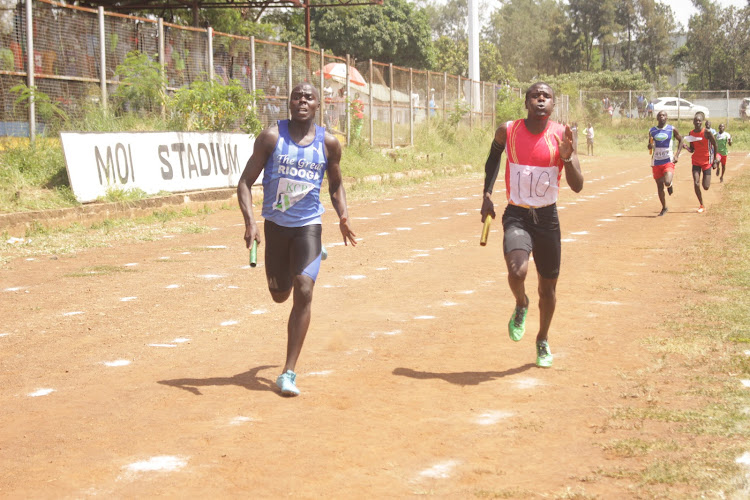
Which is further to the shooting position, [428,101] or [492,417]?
[428,101]

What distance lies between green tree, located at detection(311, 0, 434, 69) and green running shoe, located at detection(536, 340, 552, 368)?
5264 centimetres

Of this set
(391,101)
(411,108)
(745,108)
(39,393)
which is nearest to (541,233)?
(39,393)

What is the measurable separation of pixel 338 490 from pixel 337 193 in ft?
9.09

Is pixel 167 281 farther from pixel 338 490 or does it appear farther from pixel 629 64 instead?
pixel 629 64

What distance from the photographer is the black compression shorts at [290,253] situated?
19.9 ft

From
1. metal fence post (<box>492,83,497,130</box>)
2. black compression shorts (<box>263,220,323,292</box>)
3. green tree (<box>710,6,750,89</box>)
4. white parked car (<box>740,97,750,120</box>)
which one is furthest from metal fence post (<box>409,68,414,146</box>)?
green tree (<box>710,6,750,89</box>)

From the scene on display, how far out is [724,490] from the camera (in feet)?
13.3

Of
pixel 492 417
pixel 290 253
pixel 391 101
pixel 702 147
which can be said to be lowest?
pixel 492 417

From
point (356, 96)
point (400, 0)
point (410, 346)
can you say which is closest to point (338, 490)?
point (410, 346)

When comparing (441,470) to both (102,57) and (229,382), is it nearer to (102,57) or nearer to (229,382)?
(229,382)

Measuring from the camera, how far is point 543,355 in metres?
6.53

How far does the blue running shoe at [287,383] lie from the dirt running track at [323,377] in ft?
0.28

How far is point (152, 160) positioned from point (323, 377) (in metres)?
11.7

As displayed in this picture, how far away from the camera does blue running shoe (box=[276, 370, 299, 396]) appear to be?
574 centimetres
